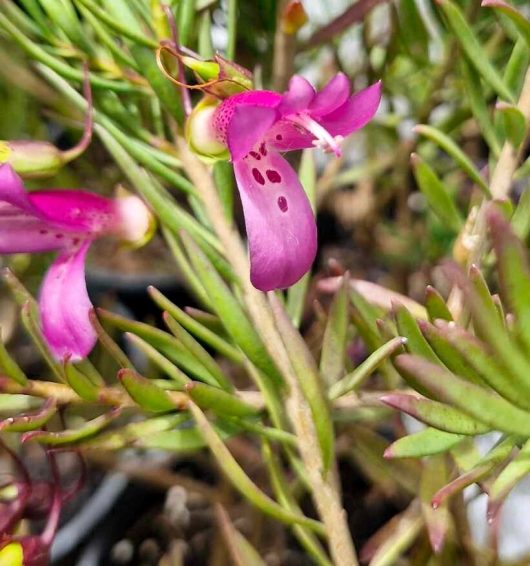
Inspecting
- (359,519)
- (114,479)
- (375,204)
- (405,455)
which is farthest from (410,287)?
(405,455)

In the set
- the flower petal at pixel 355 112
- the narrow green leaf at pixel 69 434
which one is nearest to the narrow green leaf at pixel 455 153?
Answer: the flower petal at pixel 355 112

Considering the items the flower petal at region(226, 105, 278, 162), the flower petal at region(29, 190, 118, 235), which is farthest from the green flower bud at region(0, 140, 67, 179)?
the flower petal at region(226, 105, 278, 162)

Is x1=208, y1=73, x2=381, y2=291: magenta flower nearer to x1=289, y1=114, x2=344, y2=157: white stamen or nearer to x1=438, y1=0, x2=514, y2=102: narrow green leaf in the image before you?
x1=289, y1=114, x2=344, y2=157: white stamen

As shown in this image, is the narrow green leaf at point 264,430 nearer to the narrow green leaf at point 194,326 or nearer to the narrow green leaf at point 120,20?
the narrow green leaf at point 194,326

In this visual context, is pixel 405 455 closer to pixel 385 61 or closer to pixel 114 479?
pixel 385 61

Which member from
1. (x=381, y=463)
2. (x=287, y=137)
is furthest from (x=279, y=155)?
(x=381, y=463)

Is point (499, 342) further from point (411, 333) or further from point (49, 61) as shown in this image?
point (49, 61)
